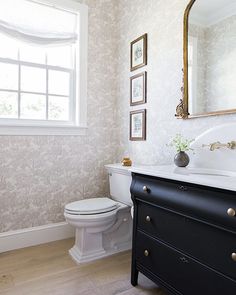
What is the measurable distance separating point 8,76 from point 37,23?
0.60 metres

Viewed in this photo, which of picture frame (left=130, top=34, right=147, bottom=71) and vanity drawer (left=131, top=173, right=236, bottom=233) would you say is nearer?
vanity drawer (left=131, top=173, right=236, bottom=233)

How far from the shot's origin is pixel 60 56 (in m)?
2.57

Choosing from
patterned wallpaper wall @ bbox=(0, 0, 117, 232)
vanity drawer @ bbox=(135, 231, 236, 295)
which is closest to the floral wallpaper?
patterned wallpaper wall @ bbox=(0, 0, 117, 232)

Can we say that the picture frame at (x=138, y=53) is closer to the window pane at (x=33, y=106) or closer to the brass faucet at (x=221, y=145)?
the window pane at (x=33, y=106)

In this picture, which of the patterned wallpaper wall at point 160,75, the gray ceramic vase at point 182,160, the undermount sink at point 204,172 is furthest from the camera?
the patterned wallpaper wall at point 160,75

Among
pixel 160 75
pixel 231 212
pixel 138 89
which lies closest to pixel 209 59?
pixel 160 75

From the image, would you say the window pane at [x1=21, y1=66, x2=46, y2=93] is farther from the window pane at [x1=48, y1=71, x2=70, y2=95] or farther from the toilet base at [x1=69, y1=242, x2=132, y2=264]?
the toilet base at [x1=69, y1=242, x2=132, y2=264]

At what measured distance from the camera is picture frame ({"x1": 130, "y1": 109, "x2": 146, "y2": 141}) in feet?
7.80

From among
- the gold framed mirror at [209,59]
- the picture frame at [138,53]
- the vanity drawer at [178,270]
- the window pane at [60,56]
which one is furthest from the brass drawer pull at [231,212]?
the window pane at [60,56]

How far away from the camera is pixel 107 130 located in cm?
279

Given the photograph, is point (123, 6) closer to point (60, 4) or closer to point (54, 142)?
point (60, 4)

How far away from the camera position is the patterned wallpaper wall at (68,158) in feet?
7.45

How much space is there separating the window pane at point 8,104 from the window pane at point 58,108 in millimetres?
333

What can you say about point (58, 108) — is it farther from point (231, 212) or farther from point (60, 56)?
point (231, 212)
